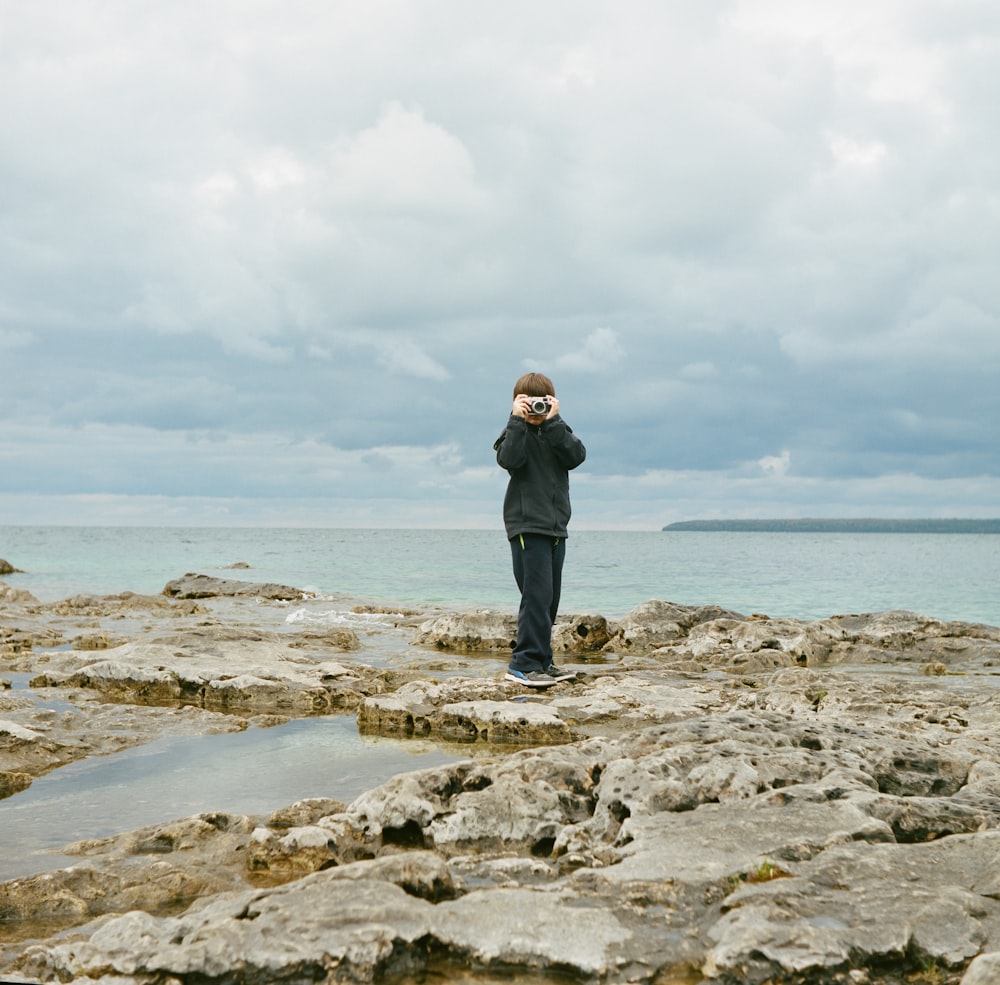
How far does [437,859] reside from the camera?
364 centimetres

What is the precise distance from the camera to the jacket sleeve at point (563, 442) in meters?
8.96

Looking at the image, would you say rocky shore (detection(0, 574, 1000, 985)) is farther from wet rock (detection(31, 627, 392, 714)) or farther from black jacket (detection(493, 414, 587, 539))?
black jacket (detection(493, 414, 587, 539))

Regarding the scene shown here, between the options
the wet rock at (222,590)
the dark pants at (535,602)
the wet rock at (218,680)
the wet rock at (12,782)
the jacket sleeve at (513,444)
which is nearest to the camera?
the wet rock at (12,782)

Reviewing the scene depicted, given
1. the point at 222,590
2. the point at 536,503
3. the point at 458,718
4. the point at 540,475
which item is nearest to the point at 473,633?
the point at 536,503

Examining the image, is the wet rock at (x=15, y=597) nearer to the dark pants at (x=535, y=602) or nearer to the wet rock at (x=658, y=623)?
the wet rock at (x=658, y=623)

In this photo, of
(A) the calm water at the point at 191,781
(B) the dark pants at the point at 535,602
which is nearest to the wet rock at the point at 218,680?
(A) the calm water at the point at 191,781

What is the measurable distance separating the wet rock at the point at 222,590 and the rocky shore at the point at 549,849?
55.9 ft

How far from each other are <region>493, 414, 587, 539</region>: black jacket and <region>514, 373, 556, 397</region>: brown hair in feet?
0.94

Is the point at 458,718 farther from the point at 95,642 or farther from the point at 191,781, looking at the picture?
the point at 95,642

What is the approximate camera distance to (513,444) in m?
8.83

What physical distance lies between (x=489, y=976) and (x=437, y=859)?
0.81m

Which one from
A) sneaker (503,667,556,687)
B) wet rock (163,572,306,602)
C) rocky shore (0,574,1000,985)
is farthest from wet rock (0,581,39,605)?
sneaker (503,667,556,687)

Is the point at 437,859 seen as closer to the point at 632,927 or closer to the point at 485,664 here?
the point at 632,927

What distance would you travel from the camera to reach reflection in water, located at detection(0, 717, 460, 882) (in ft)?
15.5
